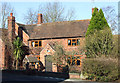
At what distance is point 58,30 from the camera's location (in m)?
30.8

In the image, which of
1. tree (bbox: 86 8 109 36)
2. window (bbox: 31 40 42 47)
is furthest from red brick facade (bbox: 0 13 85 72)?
tree (bbox: 86 8 109 36)

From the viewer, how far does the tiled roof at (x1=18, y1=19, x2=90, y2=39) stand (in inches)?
1149

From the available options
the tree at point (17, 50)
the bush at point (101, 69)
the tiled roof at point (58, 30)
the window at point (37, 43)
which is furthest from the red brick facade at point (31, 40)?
the bush at point (101, 69)

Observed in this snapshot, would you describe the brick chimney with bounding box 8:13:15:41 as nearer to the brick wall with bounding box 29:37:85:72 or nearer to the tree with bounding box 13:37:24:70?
the tree with bounding box 13:37:24:70

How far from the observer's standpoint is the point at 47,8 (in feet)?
157

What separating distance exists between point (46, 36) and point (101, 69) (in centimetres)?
1358

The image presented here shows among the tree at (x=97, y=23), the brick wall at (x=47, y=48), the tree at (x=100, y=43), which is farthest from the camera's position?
the brick wall at (x=47, y=48)

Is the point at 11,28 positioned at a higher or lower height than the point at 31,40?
higher

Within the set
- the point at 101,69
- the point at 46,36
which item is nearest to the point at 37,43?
the point at 46,36

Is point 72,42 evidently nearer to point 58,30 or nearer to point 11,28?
point 58,30

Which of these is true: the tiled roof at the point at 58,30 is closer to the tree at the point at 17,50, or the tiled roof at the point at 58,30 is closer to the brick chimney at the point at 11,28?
the brick chimney at the point at 11,28

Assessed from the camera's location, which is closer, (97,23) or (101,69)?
(101,69)

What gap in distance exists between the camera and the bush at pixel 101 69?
61.5 feet

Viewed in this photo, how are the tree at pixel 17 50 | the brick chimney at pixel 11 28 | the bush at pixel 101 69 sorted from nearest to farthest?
the bush at pixel 101 69
the tree at pixel 17 50
the brick chimney at pixel 11 28
